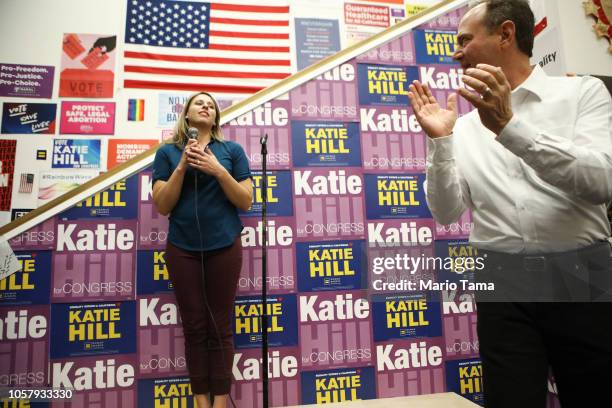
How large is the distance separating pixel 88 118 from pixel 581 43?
3091mm

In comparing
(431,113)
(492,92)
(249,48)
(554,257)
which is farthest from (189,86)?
(554,257)

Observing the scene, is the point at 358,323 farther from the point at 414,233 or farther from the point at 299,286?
the point at 414,233

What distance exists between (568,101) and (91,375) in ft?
8.19

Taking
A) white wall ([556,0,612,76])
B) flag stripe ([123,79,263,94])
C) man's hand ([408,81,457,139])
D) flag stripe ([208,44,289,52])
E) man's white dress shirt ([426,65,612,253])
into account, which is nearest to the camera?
man's white dress shirt ([426,65,612,253])

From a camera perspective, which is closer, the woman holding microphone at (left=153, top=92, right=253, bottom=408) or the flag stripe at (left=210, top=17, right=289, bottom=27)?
the woman holding microphone at (left=153, top=92, right=253, bottom=408)

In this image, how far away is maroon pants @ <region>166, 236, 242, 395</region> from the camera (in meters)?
1.86

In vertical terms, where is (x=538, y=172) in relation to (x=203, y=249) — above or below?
above

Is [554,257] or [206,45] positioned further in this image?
[206,45]

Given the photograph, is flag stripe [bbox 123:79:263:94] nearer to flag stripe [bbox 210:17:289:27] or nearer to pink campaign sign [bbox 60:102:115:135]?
pink campaign sign [bbox 60:102:115:135]

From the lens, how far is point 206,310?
1916 millimetres

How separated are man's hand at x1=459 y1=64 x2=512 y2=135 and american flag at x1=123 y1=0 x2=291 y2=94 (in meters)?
1.93

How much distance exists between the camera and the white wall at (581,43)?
2.33 meters

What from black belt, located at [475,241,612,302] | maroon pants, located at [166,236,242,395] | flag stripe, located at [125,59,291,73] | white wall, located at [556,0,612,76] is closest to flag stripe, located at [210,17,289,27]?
flag stripe, located at [125,59,291,73]

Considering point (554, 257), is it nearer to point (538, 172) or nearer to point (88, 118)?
point (538, 172)
